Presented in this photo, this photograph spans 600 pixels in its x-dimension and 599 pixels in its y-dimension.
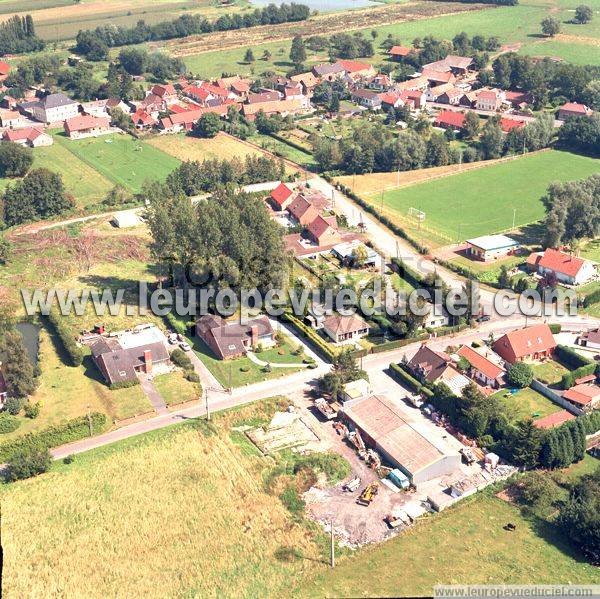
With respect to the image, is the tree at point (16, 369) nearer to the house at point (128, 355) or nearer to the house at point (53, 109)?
the house at point (128, 355)

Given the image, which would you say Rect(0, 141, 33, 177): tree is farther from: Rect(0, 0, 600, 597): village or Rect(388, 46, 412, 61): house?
Rect(388, 46, 412, 61): house

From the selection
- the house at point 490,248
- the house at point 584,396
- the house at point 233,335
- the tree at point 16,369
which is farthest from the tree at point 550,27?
the tree at point 16,369

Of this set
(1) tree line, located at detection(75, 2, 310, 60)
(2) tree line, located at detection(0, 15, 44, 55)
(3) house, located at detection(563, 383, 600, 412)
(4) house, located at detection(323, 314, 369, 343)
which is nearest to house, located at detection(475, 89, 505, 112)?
(4) house, located at detection(323, 314, 369, 343)

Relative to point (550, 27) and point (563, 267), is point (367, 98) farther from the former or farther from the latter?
point (563, 267)

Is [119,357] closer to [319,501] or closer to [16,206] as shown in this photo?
[319,501]

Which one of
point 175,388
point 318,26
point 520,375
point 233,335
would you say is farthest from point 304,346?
point 318,26

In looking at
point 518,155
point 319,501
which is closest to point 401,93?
point 518,155
